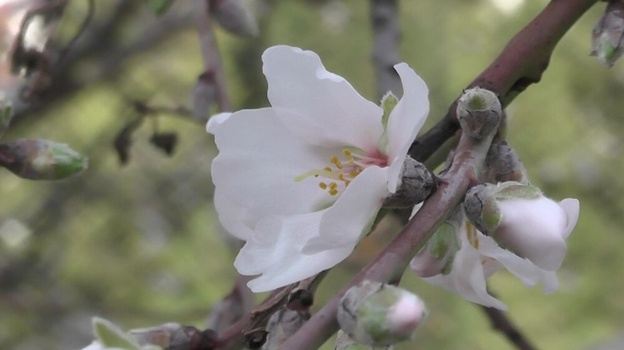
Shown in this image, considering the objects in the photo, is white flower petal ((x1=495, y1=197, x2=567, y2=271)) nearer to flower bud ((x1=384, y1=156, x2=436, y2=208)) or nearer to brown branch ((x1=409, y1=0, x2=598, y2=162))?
flower bud ((x1=384, y1=156, x2=436, y2=208))

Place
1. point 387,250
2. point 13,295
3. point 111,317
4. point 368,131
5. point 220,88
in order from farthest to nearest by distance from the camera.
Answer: point 111,317 → point 13,295 → point 220,88 → point 368,131 → point 387,250

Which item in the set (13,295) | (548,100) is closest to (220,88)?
(13,295)

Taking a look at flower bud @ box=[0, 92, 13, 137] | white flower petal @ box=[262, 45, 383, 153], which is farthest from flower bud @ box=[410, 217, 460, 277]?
flower bud @ box=[0, 92, 13, 137]

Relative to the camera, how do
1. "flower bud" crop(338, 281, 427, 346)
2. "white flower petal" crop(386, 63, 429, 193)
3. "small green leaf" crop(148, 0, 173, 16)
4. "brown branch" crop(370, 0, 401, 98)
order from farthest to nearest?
"brown branch" crop(370, 0, 401, 98), "small green leaf" crop(148, 0, 173, 16), "white flower petal" crop(386, 63, 429, 193), "flower bud" crop(338, 281, 427, 346)

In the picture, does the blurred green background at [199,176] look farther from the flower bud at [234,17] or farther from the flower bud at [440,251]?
the flower bud at [440,251]

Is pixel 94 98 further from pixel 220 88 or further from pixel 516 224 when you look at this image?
Result: pixel 516 224

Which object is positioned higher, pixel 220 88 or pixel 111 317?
pixel 220 88
